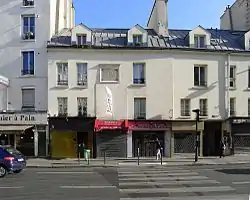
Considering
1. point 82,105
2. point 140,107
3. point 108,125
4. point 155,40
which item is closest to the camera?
point 108,125

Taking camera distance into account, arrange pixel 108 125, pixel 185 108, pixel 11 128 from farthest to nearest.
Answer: pixel 185 108 → pixel 108 125 → pixel 11 128

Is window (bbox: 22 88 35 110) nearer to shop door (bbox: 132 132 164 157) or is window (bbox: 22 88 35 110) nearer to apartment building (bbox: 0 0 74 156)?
apartment building (bbox: 0 0 74 156)

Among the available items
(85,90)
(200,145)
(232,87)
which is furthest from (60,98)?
(232,87)

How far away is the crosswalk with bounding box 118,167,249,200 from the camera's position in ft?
41.4

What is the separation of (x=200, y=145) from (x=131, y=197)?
23516 mm

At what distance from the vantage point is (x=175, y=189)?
1439 cm

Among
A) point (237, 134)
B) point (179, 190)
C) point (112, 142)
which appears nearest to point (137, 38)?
point (112, 142)

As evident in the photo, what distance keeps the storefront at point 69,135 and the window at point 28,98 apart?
2.03 metres

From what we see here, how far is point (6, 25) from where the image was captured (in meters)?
34.5

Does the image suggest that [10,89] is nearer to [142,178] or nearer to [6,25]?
[6,25]

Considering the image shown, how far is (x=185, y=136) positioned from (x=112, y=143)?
19.4 feet

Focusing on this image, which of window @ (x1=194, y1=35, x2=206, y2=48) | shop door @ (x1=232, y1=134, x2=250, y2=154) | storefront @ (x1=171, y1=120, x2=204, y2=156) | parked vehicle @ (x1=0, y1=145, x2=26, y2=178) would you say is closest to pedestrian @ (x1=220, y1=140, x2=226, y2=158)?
shop door @ (x1=232, y1=134, x2=250, y2=154)

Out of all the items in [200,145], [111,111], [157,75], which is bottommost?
[200,145]

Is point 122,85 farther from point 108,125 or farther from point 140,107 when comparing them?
point 108,125
